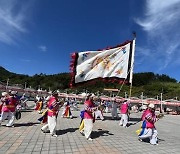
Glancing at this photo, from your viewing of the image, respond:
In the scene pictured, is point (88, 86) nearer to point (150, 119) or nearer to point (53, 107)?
point (53, 107)

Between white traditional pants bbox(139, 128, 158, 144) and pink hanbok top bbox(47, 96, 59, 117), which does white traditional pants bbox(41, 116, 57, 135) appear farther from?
white traditional pants bbox(139, 128, 158, 144)

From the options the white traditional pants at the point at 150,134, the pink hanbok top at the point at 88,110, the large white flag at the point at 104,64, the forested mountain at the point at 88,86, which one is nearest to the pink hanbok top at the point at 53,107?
the pink hanbok top at the point at 88,110

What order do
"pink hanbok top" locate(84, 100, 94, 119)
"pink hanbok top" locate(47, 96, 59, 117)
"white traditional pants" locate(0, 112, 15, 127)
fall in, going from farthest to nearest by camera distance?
"white traditional pants" locate(0, 112, 15, 127) → "pink hanbok top" locate(47, 96, 59, 117) → "pink hanbok top" locate(84, 100, 94, 119)

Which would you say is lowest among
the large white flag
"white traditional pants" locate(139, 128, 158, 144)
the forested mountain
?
"white traditional pants" locate(139, 128, 158, 144)

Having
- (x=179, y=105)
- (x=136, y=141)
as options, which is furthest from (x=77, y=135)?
(x=179, y=105)

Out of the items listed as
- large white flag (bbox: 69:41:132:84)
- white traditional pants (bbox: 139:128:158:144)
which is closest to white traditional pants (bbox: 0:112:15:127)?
large white flag (bbox: 69:41:132:84)

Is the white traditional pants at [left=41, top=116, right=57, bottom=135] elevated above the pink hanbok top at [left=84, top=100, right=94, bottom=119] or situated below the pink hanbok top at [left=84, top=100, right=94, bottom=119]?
below

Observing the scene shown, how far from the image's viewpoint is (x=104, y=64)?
16.5m

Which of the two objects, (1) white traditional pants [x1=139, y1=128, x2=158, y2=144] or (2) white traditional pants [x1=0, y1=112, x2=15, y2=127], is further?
(2) white traditional pants [x1=0, y1=112, x2=15, y2=127]

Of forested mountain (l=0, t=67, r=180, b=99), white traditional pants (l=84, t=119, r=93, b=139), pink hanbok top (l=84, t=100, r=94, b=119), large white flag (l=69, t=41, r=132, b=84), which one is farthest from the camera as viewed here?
forested mountain (l=0, t=67, r=180, b=99)

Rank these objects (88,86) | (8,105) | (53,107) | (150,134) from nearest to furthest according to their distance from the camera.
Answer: (150,134)
(53,107)
(8,105)
(88,86)

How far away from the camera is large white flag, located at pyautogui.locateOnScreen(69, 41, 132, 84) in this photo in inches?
618

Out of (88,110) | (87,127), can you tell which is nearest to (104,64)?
(88,110)

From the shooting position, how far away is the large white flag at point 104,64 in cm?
1570
